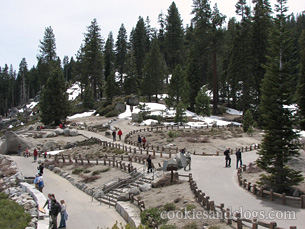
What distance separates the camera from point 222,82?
79.3 meters

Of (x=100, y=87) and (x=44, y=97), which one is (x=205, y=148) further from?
(x=100, y=87)

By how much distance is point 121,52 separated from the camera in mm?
94812

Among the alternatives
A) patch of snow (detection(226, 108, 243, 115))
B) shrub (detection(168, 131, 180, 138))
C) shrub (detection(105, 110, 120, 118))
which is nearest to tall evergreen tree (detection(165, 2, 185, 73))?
patch of snow (detection(226, 108, 243, 115))

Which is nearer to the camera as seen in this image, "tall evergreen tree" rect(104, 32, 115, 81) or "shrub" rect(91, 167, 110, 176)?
"shrub" rect(91, 167, 110, 176)

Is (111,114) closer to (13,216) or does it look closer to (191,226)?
(13,216)

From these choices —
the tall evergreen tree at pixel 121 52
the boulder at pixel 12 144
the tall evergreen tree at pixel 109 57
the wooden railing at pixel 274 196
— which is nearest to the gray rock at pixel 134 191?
the wooden railing at pixel 274 196

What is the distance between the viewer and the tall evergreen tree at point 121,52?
92.7 m

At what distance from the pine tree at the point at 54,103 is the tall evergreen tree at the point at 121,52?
34.6 m

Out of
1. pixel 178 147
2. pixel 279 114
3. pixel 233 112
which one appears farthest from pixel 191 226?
pixel 233 112

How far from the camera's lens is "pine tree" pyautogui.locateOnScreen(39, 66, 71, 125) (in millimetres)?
58812

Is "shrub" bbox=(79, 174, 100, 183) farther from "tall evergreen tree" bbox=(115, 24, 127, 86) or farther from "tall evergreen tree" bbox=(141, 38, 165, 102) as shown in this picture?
"tall evergreen tree" bbox=(115, 24, 127, 86)

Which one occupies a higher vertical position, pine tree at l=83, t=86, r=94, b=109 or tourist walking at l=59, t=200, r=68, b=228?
pine tree at l=83, t=86, r=94, b=109

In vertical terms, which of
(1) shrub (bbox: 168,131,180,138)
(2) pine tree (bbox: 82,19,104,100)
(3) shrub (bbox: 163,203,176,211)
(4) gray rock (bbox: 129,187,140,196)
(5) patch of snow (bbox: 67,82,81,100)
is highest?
(2) pine tree (bbox: 82,19,104,100)

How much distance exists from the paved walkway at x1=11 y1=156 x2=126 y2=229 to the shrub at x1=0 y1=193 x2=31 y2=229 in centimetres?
245
